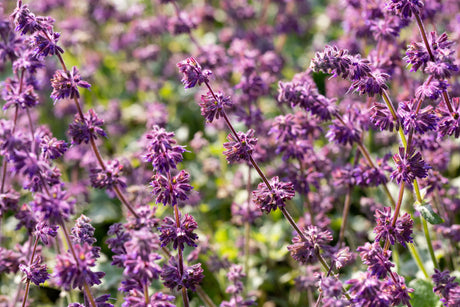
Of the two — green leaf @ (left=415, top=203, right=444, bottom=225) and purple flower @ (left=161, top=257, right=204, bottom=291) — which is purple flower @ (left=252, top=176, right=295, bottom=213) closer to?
purple flower @ (left=161, top=257, right=204, bottom=291)

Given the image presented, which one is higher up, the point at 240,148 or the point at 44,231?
the point at 240,148

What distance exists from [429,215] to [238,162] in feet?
5.60

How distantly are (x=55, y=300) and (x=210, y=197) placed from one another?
7.03ft

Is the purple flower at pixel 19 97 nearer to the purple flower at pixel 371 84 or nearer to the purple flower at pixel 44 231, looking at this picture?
the purple flower at pixel 44 231

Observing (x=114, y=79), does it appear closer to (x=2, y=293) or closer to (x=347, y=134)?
(x=2, y=293)

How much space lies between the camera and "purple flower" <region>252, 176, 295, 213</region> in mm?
3299

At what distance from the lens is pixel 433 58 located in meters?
3.51

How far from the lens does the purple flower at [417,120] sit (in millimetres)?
3291

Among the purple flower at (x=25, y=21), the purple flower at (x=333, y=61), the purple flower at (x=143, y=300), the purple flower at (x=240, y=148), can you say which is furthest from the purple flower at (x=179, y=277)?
the purple flower at (x=25, y=21)

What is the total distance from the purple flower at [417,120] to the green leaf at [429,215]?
66 centimetres

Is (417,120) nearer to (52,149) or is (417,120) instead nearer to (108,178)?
(108,178)

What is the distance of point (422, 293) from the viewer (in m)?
4.18

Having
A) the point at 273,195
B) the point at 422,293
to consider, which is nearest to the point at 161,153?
the point at 273,195

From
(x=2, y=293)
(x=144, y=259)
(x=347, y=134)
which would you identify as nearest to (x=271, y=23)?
(x=347, y=134)
